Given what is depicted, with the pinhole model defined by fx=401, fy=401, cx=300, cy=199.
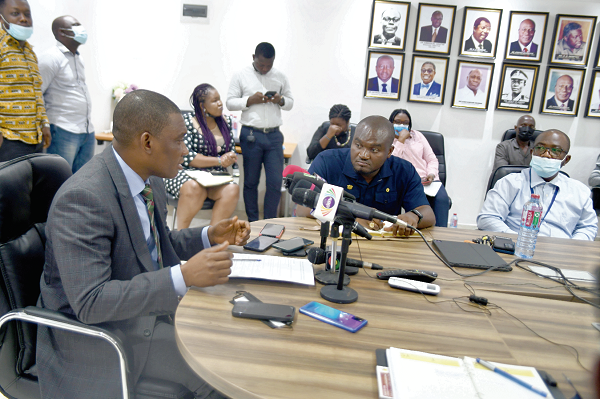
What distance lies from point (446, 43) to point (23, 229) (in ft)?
14.1

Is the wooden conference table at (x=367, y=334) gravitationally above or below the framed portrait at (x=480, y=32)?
below

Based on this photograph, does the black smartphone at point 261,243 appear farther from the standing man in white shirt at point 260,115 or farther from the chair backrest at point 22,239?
the standing man in white shirt at point 260,115

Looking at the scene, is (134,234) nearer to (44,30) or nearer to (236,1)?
(44,30)

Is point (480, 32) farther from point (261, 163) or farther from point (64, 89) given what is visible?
point (64, 89)

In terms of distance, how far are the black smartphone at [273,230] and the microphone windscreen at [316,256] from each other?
310 millimetres

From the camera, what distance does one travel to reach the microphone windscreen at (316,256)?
54.4 inches

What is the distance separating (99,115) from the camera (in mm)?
4320

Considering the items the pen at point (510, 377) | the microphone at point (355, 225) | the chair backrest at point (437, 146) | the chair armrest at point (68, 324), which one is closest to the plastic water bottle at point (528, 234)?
the microphone at point (355, 225)

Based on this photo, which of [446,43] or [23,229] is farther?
[446,43]

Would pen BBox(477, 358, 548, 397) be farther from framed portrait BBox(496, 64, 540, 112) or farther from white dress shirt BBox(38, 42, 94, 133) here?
framed portrait BBox(496, 64, 540, 112)

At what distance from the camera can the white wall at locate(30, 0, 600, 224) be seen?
4.32m

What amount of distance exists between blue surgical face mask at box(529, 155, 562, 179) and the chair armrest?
7.59ft

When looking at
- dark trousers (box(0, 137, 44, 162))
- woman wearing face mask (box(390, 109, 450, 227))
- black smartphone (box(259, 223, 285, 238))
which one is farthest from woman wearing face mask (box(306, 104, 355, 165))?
dark trousers (box(0, 137, 44, 162))

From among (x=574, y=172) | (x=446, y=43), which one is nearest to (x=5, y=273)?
(x=446, y=43)
